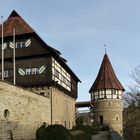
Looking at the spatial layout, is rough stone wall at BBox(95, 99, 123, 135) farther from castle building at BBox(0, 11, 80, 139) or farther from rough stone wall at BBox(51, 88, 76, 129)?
castle building at BBox(0, 11, 80, 139)

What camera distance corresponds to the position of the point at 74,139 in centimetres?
2712

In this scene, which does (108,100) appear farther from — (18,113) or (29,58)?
(18,113)

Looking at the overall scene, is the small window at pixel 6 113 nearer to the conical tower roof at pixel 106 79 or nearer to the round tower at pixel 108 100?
the round tower at pixel 108 100

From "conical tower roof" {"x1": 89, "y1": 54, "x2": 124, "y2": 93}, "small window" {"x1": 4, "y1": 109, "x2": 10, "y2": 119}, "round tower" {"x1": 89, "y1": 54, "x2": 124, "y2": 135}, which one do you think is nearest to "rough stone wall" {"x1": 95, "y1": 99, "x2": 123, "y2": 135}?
"round tower" {"x1": 89, "y1": 54, "x2": 124, "y2": 135}

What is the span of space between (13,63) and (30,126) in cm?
959

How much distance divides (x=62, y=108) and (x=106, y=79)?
1737 centimetres

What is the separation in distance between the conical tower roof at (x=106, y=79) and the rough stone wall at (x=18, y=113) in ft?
83.3

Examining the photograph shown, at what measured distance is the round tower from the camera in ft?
176

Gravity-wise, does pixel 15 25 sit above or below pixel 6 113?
above

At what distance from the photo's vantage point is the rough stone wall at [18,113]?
75.3ft

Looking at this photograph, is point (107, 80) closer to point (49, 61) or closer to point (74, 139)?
point (49, 61)

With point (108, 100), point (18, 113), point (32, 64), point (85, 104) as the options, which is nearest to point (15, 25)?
point (32, 64)

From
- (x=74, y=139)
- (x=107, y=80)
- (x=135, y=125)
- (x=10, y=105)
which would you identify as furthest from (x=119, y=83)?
(x=10, y=105)

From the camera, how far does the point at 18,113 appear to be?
2520 centimetres
